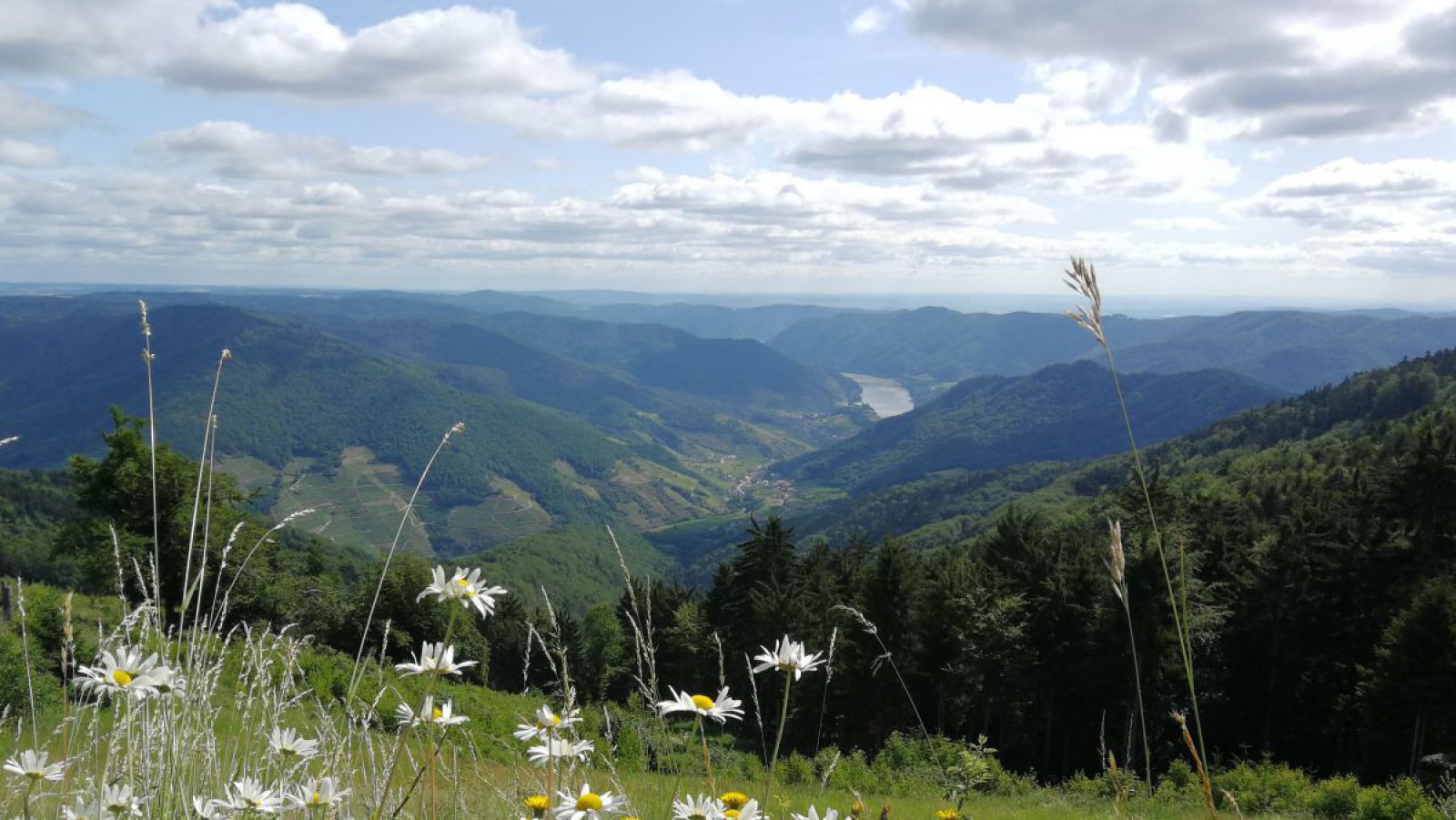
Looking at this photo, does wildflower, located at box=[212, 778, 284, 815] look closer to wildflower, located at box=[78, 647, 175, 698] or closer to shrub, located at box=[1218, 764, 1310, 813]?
wildflower, located at box=[78, 647, 175, 698]

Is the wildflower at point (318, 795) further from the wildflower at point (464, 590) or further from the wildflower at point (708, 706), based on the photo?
the wildflower at point (708, 706)

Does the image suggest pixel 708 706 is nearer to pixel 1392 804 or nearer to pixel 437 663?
pixel 437 663

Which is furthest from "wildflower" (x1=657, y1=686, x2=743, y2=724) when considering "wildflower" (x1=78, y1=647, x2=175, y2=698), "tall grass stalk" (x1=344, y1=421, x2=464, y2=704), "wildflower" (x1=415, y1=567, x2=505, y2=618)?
"wildflower" (x1=78, y1=647, x2=175, y2=698)

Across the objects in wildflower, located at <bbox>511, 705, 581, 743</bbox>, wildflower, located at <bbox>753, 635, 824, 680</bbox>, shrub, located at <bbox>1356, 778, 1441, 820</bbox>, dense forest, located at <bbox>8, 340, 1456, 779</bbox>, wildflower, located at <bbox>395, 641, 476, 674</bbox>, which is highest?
wildflower, located at <bbox>395, 641, 476, 674</bbox>

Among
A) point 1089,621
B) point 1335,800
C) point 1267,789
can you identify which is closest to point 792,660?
point 1335,800

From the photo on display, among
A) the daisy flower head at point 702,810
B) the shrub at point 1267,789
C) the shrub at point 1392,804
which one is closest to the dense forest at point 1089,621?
the shrub at point 1267,789

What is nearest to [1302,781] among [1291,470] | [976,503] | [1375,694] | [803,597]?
[1375,694]
